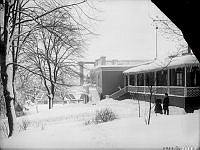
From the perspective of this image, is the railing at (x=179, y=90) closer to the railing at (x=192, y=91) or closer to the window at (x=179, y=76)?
the railing at (x=192, y=91)

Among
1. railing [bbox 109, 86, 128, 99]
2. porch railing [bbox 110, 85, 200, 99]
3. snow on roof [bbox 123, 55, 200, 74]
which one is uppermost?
snow on roof [bbox 123, 55, 200, 74]

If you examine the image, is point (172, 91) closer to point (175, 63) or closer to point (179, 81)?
point (179, 81)

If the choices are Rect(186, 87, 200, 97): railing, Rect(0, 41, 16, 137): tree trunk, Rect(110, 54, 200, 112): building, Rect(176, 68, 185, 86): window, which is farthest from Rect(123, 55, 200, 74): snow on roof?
Rect(0, 41, 16, 137): tree trunk

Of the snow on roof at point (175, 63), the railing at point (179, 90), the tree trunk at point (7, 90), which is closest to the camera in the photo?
the tree trunk at point (7, 90)

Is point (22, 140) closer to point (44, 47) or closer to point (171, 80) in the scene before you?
point (44, 47)

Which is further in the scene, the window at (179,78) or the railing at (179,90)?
the window at (179,78)

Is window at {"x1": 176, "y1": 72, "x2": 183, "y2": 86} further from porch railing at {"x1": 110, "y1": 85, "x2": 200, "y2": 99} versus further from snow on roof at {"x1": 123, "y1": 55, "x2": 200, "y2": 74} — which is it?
snow on roof at {"x1": 123, "y1": 55, "x2": 200, "y2": 74}

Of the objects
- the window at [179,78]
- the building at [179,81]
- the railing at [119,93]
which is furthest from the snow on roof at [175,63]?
the railing at [119,93]

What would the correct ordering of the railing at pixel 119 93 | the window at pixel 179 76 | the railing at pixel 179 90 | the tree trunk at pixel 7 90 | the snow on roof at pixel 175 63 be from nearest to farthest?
the tree trunk at pixel 7 90 < the snow on roof at pixel 175 63 < the railing at pixel 179 90 < the window at pixel 179 76 < the railing at pixel 119 93

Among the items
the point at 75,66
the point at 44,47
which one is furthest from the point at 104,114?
the point at 44,47

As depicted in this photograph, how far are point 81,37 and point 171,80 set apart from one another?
41.7 feet

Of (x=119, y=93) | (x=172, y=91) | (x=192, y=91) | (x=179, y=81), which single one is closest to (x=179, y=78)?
(x=179, y=81)

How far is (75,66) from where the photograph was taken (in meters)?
11.2

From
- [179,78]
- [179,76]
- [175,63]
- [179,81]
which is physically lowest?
[179,81]
